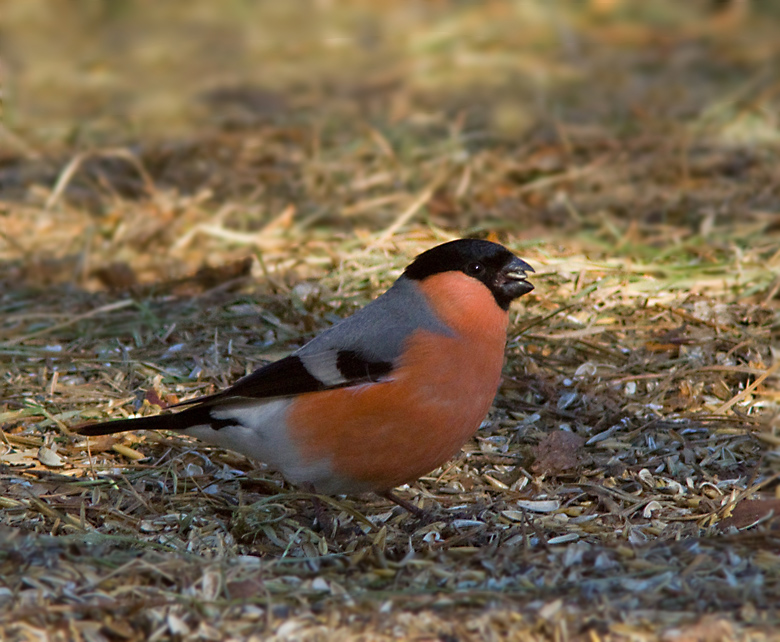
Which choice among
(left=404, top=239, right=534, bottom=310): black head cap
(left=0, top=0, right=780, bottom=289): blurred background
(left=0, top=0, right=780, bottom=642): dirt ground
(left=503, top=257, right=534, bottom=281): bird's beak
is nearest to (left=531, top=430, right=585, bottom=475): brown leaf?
(left=0, top=0, right=780, bottom=642): dirt ground

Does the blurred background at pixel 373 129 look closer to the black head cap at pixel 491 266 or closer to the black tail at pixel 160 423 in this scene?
the black head cap at pixel 491 266

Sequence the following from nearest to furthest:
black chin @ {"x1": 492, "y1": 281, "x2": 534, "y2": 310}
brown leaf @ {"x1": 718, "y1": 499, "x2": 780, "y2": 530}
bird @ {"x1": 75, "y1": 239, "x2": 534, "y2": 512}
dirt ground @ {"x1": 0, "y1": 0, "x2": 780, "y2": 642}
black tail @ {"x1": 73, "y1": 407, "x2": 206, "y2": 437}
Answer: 1. dirt ground @ {"x1": 0, "y1": 0, "x2": 780, "y2": 642}
2. brown leaf @ {"x1": 718, "y1": 499, "x2": 780, "y2": 530}
3. bird @ {"x1": 75, "y1": 239, "x2": 534, "y2": 512}
4. black tail @ {"x1": 73, "y1": 407, "x2": 206, "y2": 437}
5. black chin @ {"x1": 492, "y1": 281, "x2": 534, "y2": 310}

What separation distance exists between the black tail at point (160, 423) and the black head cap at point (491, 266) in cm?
112

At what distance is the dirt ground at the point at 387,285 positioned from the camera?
2945mm

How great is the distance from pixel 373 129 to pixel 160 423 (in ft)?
14.7

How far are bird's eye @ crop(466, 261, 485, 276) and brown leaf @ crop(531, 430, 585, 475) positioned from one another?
76 centimetres

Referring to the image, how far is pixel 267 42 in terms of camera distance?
1033 cm

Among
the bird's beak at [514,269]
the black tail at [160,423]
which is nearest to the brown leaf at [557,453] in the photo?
the bird's beak at [514,269]

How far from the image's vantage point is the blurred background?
6.32 metres

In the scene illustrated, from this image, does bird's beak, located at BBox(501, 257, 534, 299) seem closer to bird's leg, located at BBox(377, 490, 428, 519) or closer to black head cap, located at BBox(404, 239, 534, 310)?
black head cap, located at BBox(404, 239, 534, 310)

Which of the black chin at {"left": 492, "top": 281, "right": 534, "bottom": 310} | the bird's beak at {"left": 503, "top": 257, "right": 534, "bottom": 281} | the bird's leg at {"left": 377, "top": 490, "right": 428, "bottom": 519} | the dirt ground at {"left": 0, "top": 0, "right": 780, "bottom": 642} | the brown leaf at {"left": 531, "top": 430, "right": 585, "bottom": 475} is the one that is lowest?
the bird's leg at {"left": 377, "top": 490, "right": 428, "bottom": 519}

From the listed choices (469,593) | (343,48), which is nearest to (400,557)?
(469,593)

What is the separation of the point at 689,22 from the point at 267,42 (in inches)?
172

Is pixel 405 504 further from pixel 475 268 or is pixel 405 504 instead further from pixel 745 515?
pixel 745 515
